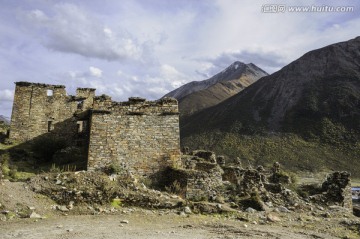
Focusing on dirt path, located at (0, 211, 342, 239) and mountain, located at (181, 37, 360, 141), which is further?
mountain, located at (181, 37, 360, 141)

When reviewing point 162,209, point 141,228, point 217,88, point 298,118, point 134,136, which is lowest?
point 141,228

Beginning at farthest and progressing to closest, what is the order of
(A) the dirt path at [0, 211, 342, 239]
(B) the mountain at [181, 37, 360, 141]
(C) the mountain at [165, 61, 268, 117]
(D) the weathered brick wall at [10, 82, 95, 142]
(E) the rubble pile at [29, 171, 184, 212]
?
(C) the mountain at [165, 61, 268, 117] → (B) the mountain at [181, 37, 360, 141] → (D) the weathered brick wall at [10, 82, 95, 142] → (E) the rubble pile at [29, 171, 184, 212] → (A) the dirt path at [0, 211, 342, 239]

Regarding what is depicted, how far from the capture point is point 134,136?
45.3 ft

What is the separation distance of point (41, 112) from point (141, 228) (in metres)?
15.9

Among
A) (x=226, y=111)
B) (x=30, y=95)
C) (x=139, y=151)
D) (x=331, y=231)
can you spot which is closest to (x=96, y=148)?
(x=139, y=151)

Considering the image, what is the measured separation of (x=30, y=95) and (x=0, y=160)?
278 inches

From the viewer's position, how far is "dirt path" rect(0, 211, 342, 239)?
27.4 feet

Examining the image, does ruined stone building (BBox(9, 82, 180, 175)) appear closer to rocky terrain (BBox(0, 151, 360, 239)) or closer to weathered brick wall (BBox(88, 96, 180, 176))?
weathered brick wall (BBox(88, 96, 180, 176))

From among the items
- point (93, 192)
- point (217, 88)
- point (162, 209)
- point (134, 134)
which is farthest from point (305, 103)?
point (93, 192)

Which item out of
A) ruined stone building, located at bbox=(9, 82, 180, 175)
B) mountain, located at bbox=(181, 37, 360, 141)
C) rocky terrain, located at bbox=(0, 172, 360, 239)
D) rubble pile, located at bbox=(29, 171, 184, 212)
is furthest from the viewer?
mountain, located at bbox=(181, 37, 360, 141)

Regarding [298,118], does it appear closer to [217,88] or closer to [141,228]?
[141,228]

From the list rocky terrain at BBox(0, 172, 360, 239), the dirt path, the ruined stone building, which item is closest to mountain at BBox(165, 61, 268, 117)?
the ruined stone building

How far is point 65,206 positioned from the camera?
35.0ft

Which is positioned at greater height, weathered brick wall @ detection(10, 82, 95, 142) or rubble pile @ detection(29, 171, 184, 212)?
Answer: weathered brick wall @ detection(10, 82, 95, 142)
